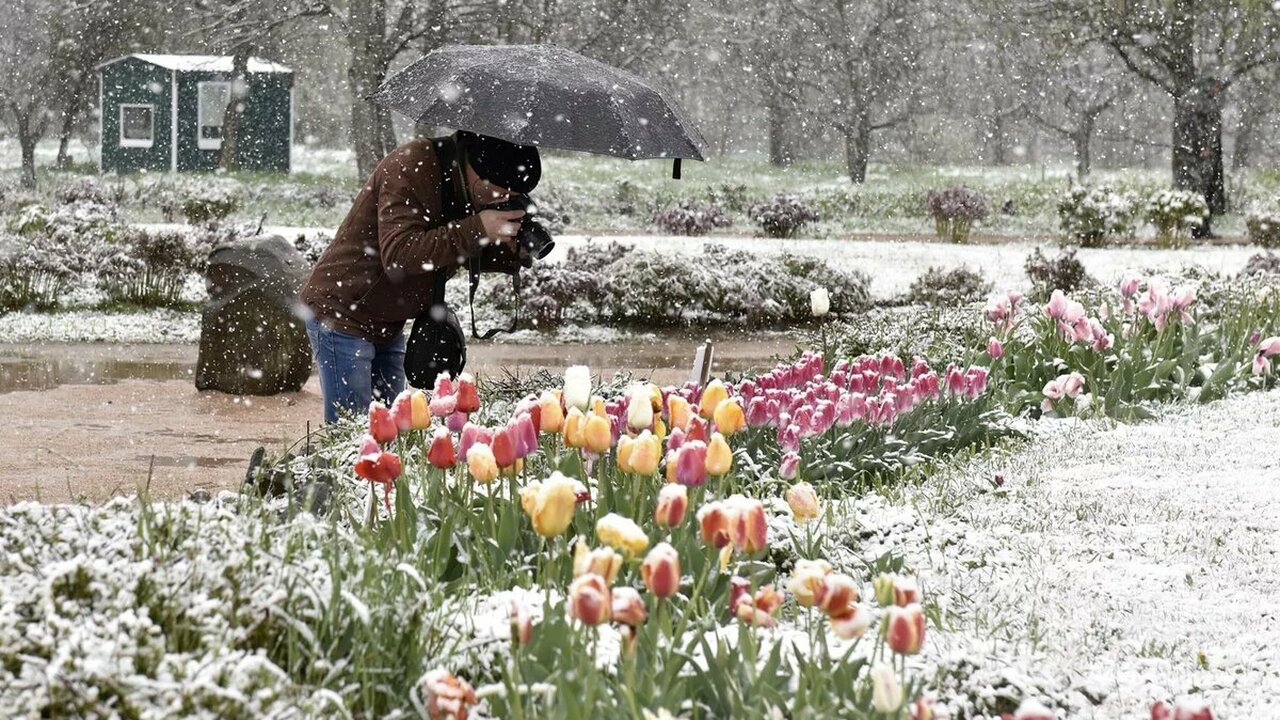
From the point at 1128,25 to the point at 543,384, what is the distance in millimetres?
18954

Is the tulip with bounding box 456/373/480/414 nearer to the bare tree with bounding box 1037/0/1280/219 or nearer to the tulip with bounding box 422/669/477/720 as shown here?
the tulip with bounding box 422/669/477/720

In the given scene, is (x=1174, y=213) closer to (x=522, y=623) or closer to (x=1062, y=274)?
(x=1062, y=274)

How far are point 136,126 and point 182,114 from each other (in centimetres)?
121

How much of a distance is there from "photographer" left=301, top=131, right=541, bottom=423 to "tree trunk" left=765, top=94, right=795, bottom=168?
33.8 m

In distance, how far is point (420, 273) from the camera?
503cm

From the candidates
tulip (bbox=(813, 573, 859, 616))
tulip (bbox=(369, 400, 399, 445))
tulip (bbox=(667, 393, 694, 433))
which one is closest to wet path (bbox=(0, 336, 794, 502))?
tulip (bbox=(369, 400, 399, 445))

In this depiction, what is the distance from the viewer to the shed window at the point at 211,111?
35.3 m

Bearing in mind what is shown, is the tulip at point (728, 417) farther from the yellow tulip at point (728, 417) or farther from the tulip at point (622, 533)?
the tulip at point (622, 533)

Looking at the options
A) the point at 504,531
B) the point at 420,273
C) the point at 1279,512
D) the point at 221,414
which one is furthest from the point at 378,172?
the point at 221,414

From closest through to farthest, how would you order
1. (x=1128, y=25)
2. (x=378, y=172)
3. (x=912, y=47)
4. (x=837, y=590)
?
1. (x=837, y=590)
2. (x=378, y=172)
3. (x=1128, y=25)
4. (x=912, y=47)

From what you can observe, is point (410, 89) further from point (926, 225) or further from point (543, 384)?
point (926, 225)

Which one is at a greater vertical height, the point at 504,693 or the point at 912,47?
the point at 912,47

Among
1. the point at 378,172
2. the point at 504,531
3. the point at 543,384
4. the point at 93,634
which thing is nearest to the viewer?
the point at 93,634

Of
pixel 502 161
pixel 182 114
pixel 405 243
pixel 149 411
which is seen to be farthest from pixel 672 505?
pixel 182 114
